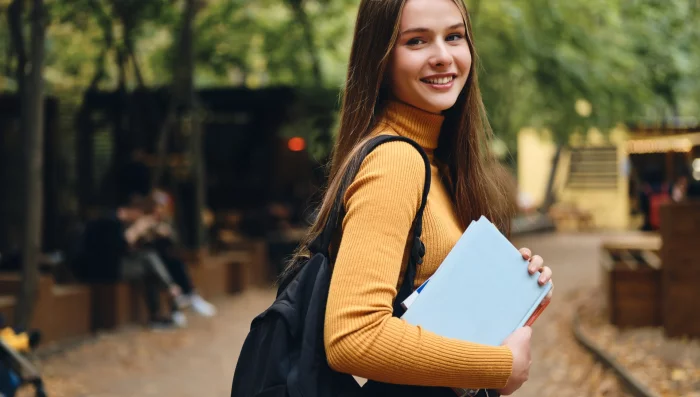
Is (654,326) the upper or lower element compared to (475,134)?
lower

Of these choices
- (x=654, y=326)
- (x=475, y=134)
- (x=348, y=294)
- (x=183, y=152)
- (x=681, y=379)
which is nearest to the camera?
(x=348, y=294)

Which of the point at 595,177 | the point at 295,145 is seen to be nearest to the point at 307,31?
the point at 295,145

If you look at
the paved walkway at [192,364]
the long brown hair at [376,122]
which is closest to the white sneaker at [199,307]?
the paved walkway at [192,364]

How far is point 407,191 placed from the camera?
1976 millimetres

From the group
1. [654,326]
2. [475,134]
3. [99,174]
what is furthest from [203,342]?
[99,174]

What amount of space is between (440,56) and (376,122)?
A: 0.70ft

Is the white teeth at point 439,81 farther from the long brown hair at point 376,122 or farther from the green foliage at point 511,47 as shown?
the green foliage at point 511,47

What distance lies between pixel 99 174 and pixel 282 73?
17.1 feet

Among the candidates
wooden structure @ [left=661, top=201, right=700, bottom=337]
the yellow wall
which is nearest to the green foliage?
Result: wooden structure @ [left=661, top=201, right=700, bottom=337]

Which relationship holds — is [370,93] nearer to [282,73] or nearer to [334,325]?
[334,325]

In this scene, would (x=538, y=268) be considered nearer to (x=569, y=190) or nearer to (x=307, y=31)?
(x=307, y=31)

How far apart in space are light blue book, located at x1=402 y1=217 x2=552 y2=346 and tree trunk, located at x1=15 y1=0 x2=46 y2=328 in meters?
7.86

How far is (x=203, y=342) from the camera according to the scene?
451 inches

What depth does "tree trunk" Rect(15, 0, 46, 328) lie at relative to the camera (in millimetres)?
9305
